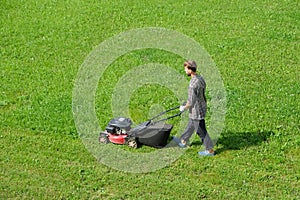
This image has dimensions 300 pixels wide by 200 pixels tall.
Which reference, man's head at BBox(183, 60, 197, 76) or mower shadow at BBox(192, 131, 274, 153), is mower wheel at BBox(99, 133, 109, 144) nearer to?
mower shadow at BBox(192, 131, 274, 153)

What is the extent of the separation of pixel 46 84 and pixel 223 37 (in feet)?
17.3

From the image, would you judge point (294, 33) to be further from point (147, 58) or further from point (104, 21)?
point (104, 21)

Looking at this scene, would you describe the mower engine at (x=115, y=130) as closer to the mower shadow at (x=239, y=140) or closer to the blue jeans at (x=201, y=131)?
the blue jeans at (x=201, y=131)

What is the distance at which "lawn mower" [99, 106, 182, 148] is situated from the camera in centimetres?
988

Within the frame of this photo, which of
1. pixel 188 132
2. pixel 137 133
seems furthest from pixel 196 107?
pixel 137 133

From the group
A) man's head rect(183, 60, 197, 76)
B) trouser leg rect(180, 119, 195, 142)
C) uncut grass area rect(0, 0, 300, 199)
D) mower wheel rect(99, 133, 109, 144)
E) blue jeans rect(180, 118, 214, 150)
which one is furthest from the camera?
mower wheel rect(99, 133, 109, 144)

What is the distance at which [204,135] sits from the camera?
971cm

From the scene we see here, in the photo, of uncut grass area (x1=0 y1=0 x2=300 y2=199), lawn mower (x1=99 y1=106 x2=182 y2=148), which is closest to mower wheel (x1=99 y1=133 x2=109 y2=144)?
lawn mower (x1=99 y1=106 x2=182 y2=148)

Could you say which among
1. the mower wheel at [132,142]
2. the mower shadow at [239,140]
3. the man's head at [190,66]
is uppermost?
the man's head at [190,66]

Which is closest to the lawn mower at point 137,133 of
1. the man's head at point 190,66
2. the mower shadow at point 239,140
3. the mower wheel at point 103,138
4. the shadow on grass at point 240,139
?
the mower wheel at point 103,138

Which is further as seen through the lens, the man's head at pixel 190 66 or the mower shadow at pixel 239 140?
the mower shadow at pixel 239 140

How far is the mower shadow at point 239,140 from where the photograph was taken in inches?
400

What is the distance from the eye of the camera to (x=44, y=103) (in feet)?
37.9

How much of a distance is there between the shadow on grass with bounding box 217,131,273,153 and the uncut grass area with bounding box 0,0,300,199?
0.06ft
